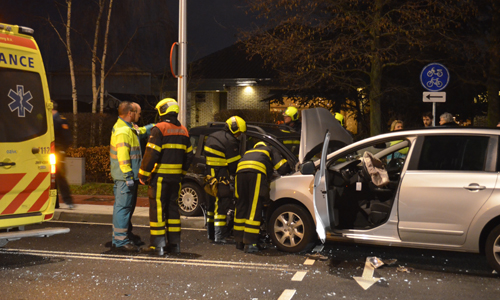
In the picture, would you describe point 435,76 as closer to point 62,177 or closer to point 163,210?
point 163,210

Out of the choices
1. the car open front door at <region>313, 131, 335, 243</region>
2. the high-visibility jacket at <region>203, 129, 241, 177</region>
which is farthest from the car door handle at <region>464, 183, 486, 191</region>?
the high-visibility jacket at <region>203, 129, 241, 177</region>

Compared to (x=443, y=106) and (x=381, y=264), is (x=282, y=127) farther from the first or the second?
(x=443, y=106)

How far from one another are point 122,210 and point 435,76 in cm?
733

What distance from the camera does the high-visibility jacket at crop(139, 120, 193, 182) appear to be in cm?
671

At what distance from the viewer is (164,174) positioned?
682 centimetres

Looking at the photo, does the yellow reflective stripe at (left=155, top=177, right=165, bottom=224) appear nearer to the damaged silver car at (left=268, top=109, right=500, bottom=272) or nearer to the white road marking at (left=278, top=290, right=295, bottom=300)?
the damaged silver car at (left=268, top=109, right=500, bottom=272)

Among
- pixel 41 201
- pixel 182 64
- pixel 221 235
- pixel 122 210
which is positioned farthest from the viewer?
pixel 182 64

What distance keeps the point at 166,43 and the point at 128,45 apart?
1293 mm

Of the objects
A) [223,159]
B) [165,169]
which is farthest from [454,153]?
[165,169]

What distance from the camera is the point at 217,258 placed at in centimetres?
673

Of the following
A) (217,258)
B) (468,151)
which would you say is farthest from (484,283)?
(217,258)

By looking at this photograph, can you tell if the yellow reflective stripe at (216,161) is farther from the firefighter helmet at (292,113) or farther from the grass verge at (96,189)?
the grass verge at (96,189)

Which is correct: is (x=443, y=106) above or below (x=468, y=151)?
above

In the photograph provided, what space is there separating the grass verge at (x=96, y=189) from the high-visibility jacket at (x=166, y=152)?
5480 mm
